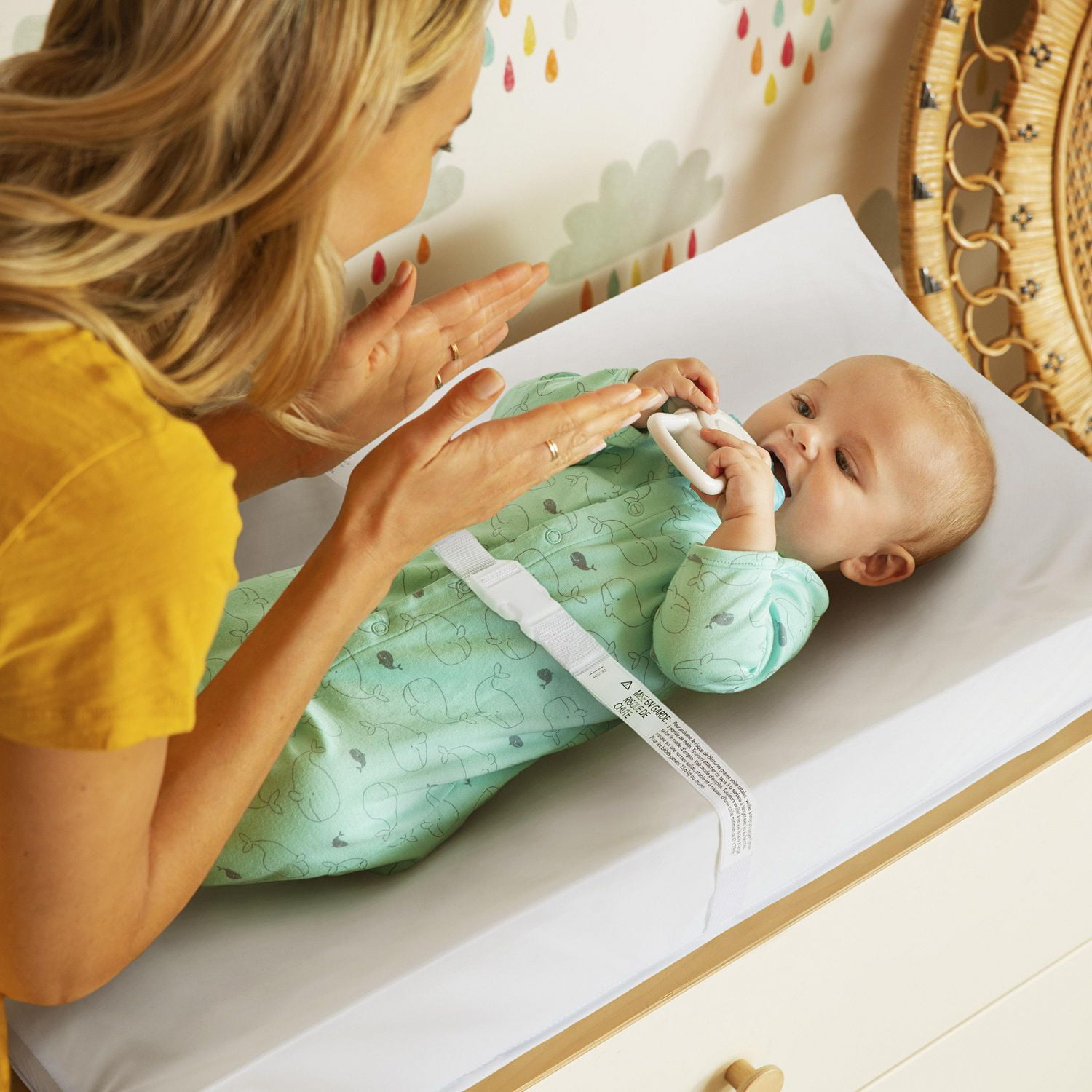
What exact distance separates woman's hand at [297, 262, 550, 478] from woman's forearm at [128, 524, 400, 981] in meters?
0.29

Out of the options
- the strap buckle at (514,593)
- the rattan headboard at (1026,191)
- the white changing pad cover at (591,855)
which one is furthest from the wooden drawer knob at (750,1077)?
the rattan headboard at (1026,191)

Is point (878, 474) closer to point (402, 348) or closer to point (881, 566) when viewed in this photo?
point (881, 566)

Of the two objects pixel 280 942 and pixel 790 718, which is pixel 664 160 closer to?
pixel 790 718

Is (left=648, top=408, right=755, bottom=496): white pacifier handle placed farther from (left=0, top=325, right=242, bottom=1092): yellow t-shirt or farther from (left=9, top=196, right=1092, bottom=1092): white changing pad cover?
(left=0, top=325, right=242, bottom=1092): yellow t-shirt

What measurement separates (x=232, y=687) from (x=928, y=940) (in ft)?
2.32

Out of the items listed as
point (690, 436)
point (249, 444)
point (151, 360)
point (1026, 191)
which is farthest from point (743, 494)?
point (1026, 191)

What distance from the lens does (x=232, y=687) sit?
0.72 metres

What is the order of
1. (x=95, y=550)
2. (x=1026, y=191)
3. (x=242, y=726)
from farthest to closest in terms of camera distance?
(x=1026, y=191) → (x=242, y=726) → (x=95, y=550)

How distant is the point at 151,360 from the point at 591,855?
474 millimetres

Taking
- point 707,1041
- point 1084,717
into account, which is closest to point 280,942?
point 707,1041

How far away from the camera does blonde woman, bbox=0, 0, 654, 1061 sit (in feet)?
1.79

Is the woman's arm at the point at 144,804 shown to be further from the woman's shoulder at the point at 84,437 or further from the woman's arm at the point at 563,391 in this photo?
the woman's arm at the point at 563,391

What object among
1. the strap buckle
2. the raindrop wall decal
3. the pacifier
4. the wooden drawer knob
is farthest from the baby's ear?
the raindrop wall decal

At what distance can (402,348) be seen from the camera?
1.07m
